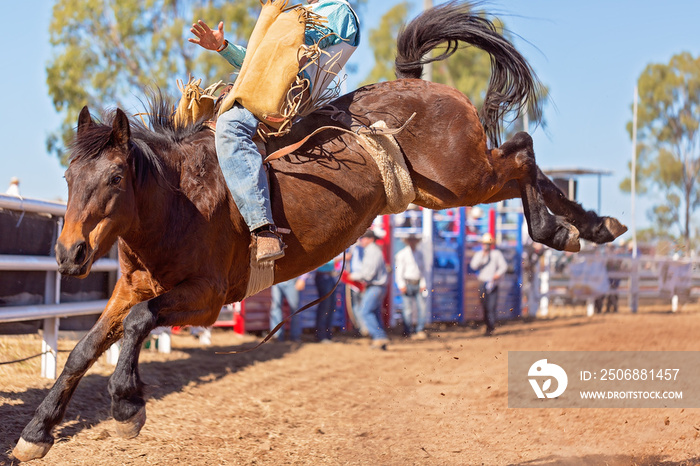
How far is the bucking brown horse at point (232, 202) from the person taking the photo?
319 centimetres

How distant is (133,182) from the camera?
11.0 feet

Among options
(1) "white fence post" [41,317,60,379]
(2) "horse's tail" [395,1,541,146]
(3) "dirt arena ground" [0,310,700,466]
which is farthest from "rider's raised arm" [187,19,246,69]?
(1) "white fence post" [41,317,60,379]

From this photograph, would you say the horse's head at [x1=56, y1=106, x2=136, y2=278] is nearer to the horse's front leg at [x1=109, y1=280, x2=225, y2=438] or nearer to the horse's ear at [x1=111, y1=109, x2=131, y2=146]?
the horse's ear at [x1=111, y1=109, x2=131, y2=146]

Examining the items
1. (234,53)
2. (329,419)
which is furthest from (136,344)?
(329,419)

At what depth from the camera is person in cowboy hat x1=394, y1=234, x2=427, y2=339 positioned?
11.8m

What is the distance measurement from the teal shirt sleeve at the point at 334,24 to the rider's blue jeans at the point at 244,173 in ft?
3.00

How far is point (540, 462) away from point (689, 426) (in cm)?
163

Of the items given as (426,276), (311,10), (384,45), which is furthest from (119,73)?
(384,45)

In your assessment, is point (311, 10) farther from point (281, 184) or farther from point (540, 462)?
point (540, 462)

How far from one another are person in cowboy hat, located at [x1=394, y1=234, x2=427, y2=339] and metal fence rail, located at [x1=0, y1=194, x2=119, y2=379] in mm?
6430

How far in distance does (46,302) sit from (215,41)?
10.1 feet

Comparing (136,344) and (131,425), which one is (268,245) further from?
(131,425)

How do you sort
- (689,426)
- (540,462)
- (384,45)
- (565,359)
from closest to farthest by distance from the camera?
(540,462)
(689,426)
(565,359)
(384,45)

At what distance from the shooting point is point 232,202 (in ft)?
12.1
